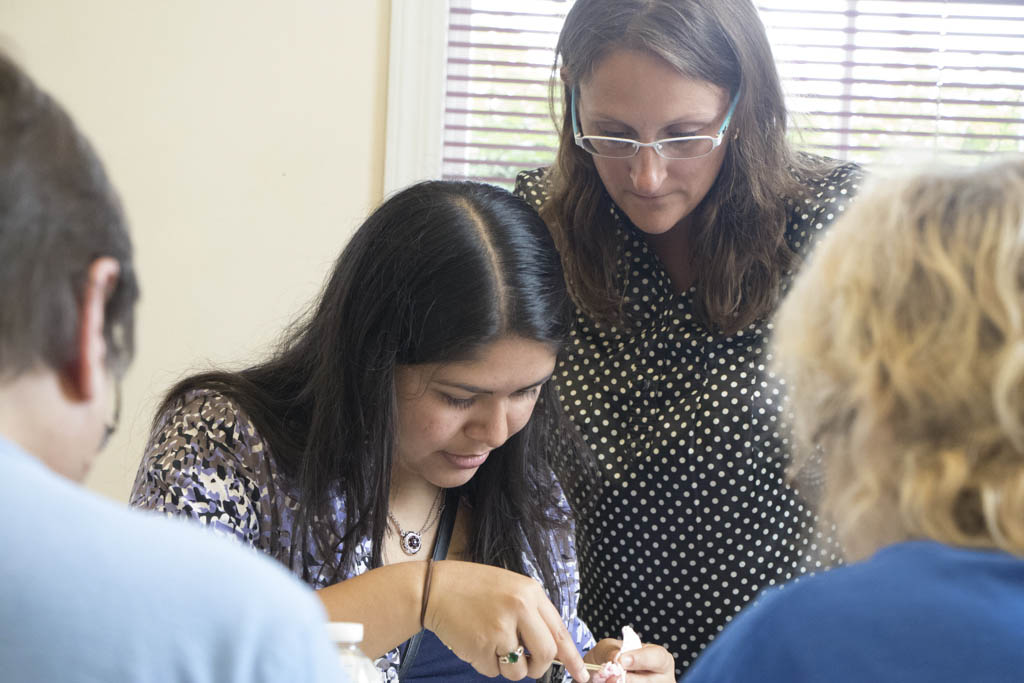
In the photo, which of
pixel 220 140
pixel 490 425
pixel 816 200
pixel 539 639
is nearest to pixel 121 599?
pixel 539 639

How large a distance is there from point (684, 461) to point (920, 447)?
85 centimetres

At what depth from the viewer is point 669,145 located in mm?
1439

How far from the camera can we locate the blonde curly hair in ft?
2.11

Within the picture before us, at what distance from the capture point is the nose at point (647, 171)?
56.4 inches

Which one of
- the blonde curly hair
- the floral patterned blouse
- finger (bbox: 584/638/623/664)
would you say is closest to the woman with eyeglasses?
finger (bbox: 584/638/623/664)

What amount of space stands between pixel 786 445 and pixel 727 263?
10.5 inches

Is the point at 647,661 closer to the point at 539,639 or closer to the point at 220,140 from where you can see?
the point at 539,639

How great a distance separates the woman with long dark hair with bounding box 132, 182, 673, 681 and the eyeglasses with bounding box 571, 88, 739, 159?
0.14 m

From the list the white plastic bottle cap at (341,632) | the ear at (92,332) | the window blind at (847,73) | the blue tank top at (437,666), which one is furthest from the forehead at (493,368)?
the window blind at (847,73)

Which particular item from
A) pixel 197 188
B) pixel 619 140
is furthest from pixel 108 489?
pixel 619 140

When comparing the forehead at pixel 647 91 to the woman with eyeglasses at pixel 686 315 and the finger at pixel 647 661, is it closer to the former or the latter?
the woman with eyeglasses at pixel 686 315

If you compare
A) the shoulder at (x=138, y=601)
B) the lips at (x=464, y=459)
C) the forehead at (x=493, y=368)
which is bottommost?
the lips at (x=464, y=459)

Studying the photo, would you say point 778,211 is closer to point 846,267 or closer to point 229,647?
point 846,267

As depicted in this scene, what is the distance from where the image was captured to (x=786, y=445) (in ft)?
4.93
